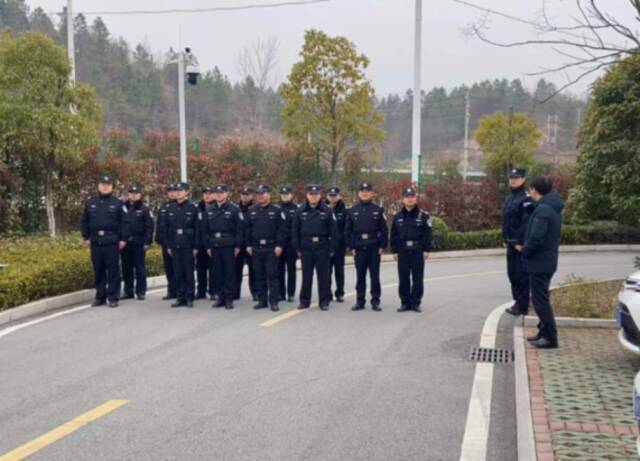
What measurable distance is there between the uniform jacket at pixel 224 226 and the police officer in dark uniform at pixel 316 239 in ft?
2.84

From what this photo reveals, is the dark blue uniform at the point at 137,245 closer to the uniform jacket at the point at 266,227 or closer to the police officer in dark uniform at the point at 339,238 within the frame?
the uniform jacket at the point at 266,227

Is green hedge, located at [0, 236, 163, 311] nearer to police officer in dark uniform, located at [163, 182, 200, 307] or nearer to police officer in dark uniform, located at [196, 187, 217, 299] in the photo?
police officer in dark uniform, located at [163, 182, 200, 307]

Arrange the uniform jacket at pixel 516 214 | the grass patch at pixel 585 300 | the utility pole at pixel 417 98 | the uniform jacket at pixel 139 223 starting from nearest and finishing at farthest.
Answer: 1. the grass patch at pixel 585 300
2. the uniform jacket at pixel 516 214
3. the uniform jacket at pixel 139 223
4. the utility pole at pixel 417 98

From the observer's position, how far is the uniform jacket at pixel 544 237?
7320mm

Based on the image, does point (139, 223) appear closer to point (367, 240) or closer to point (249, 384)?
point (367, 240)

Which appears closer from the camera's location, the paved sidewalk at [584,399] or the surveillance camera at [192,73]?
the paved sidewalk at [584,399]

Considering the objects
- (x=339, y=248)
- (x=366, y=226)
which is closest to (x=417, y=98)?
(x=339, y=248)

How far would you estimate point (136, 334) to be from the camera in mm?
8430

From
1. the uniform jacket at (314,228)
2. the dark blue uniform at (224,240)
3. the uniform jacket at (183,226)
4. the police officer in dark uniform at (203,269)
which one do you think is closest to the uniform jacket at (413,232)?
the uniform jacket at (314,228)

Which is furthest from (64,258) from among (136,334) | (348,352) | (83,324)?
(348,352)

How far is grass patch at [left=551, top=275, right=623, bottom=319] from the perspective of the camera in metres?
9.05

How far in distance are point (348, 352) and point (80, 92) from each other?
12.4 meters

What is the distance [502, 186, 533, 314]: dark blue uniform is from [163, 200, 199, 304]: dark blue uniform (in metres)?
4.69

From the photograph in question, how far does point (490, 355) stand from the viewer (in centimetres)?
755
